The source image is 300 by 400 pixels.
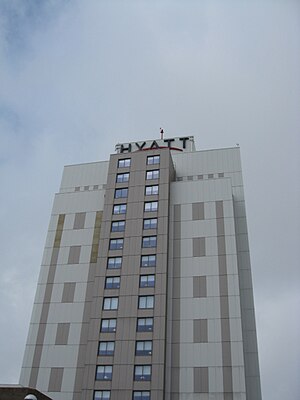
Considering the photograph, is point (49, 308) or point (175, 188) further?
point (175, 188)

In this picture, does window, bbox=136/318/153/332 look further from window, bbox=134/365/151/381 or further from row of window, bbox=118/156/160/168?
row of window, bbox=118/156/160/168

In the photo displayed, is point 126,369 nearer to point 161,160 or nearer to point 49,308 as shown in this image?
point 49,308

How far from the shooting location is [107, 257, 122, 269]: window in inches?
2244

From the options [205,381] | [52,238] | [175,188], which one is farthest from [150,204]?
[205,381]

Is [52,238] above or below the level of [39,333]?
above

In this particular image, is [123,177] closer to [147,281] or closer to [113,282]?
[113,282]

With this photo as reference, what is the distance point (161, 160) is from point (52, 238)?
1987 centimetres

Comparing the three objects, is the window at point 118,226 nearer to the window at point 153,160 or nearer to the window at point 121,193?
the window at point 121,193

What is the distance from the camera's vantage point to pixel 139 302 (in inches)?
2101

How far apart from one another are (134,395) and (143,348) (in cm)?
508

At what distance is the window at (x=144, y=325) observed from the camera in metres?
51.4

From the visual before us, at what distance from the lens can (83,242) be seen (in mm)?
62281

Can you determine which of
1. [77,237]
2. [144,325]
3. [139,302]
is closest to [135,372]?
[144,325]

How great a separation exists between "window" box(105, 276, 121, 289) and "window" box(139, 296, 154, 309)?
3645 mm
